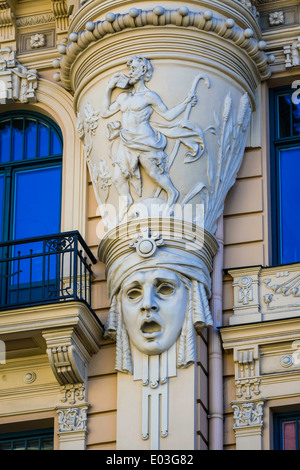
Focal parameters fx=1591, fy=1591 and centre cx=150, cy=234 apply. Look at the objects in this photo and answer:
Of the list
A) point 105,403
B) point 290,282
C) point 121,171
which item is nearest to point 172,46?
point 121,171

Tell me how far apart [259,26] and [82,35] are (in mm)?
2427

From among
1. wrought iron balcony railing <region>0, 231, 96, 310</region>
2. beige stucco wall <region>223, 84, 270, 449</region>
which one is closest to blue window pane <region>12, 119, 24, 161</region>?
wrought iron balcony railing <region>0, 231, 96, 310</region>

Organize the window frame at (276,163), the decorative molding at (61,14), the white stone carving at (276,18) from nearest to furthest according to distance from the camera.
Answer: the window frame at (276,163), the white stone carving at (276,18), the decorative molding at (61,14)

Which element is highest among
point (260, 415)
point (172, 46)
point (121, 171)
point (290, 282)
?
point (172, 46)

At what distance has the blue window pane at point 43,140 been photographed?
69.8 feet

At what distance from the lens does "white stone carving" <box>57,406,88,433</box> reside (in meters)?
18.6

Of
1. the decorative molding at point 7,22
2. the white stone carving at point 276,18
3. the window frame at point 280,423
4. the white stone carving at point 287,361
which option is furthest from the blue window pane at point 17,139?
the window frame at point 280,423

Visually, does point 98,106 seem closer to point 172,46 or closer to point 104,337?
point 172,46

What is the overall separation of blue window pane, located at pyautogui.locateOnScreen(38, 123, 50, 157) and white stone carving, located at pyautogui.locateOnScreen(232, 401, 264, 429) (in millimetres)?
4745

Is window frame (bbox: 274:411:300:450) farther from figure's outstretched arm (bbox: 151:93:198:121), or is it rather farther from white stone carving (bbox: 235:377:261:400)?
figure's outstretched arm (bbox: 151:93:198:121)

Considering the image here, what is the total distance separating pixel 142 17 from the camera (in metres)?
19.9

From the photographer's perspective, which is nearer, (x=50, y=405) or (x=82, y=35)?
(x=50, y=405)

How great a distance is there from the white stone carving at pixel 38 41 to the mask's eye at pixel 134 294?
4.55m

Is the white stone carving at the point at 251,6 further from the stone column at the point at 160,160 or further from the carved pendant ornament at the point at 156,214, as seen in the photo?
the carved pendant ornament at the point at 156,214
